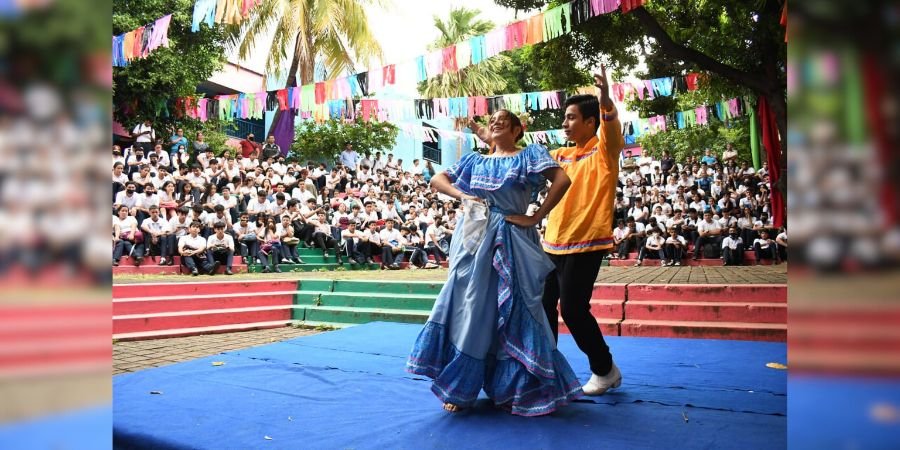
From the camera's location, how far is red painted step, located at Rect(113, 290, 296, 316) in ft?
21.2

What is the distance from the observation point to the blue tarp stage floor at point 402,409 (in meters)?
2.55

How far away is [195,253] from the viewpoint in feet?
30.9

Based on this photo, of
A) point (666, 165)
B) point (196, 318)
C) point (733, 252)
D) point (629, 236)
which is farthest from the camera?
point (666, 165)

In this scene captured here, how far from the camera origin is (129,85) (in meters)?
14.6

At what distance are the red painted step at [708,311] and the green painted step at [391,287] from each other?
2.31 m

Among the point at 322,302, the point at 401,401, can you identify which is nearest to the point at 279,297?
the point at 322,302

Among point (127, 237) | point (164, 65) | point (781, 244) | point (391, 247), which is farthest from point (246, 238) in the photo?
point (781, 244)

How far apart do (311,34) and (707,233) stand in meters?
11.6

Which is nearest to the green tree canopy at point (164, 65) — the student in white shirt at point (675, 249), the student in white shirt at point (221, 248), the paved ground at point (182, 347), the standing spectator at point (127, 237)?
the standing spectator at point (127, 237)

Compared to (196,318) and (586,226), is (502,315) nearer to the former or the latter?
(586,226)

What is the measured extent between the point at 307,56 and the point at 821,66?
17.3 meters

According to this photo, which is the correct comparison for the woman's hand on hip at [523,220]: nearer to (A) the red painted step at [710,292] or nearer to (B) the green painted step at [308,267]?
(A) the red painted step at [710,292]

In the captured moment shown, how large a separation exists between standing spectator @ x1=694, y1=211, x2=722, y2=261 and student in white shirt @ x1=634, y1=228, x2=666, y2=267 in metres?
0.64

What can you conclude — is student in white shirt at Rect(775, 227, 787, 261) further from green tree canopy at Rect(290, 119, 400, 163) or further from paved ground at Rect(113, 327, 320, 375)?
green tree canopy at Rect(290, 119, 400, 163)
